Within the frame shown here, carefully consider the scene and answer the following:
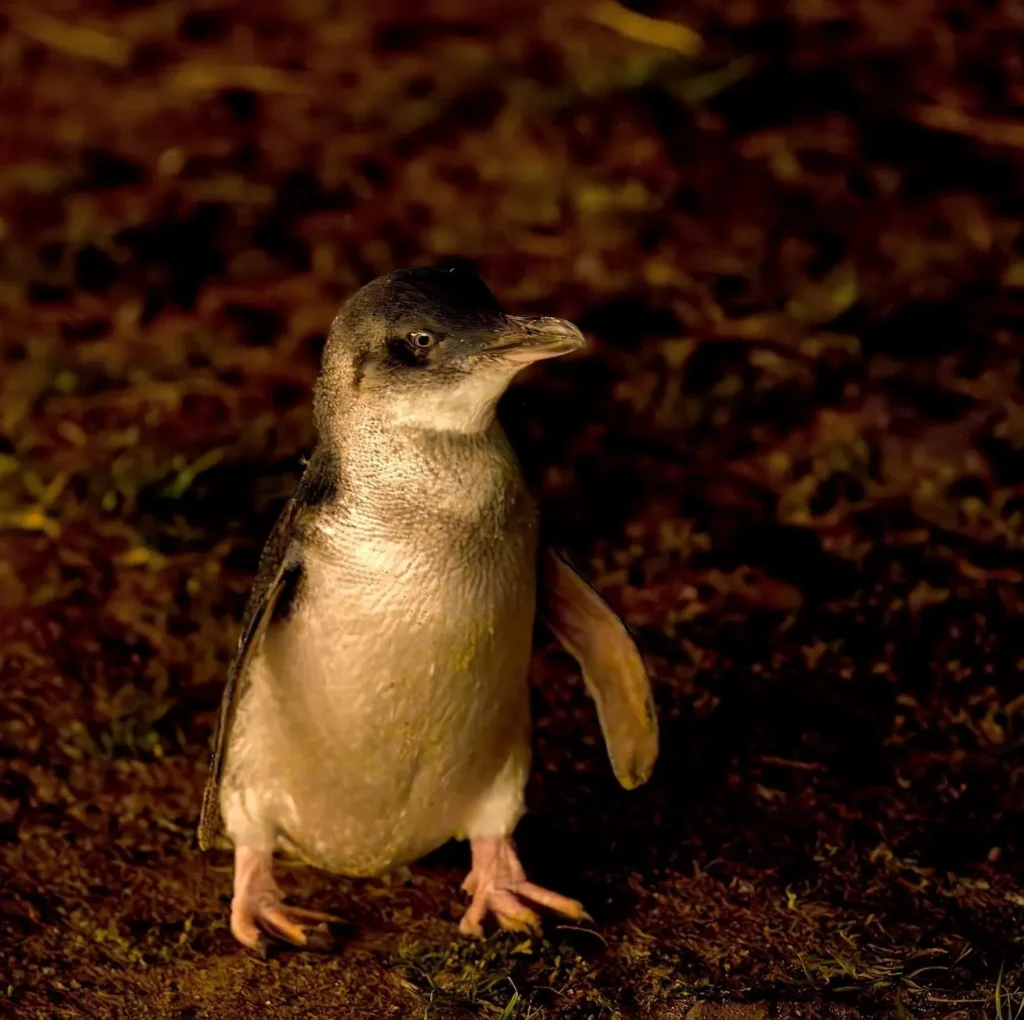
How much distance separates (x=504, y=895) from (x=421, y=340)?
0.84m

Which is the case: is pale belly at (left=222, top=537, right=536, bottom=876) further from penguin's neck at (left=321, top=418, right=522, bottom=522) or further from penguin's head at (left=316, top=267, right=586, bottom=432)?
penguin's head at (left=316, top=267, right=586, bottom=432)

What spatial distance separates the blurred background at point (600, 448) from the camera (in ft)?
8.30

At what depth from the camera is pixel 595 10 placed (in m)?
6.27

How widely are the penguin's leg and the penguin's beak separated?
67 cm

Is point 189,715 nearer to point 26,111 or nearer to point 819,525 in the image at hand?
point 819,525

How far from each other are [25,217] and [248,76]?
1.26m

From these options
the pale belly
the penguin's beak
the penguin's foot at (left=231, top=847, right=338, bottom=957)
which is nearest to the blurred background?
the penguin's foot at (left=231, top=847, right=338, bottom=957)

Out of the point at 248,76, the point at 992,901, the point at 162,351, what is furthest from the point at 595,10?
the point at 992,901

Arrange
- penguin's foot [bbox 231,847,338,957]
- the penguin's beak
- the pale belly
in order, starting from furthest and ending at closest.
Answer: penguin's foot [bbox 231,847,338,957]
the pale belly
the penguin's beak

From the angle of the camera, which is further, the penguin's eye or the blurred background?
the blurred background

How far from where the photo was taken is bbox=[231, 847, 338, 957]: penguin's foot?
2.47m

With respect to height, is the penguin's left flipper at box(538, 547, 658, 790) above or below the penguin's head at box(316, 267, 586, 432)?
below

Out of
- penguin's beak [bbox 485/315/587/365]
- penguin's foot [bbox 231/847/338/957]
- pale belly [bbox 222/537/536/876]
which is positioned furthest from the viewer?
penguin's foot [bbox 231/847/338/957]

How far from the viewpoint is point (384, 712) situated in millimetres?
2365
